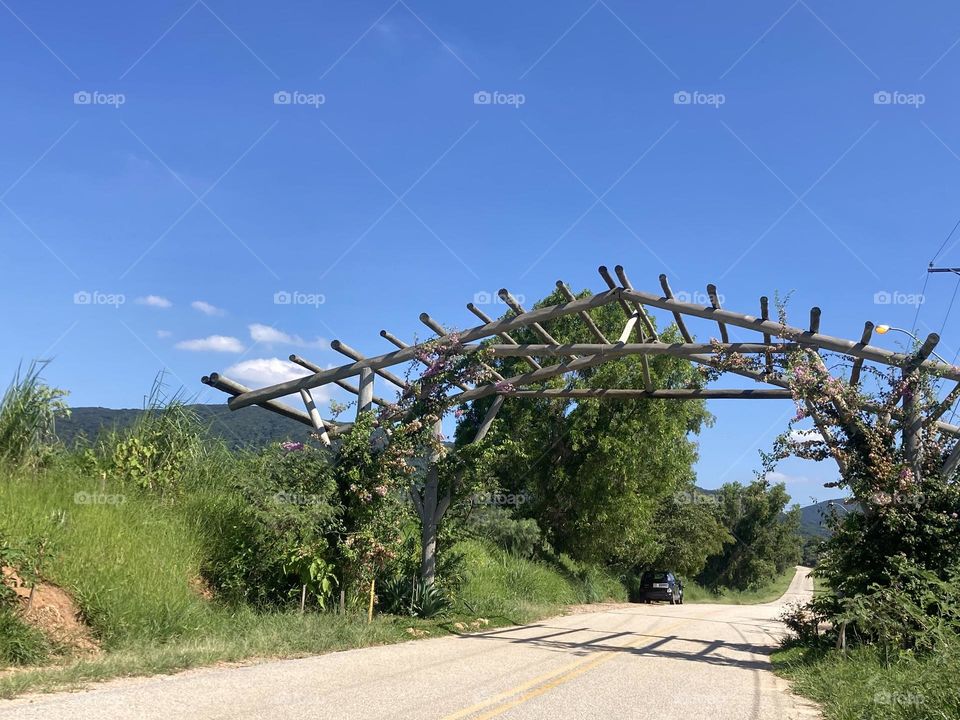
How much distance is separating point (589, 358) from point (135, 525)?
9.22m

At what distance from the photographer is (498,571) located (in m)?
22.1

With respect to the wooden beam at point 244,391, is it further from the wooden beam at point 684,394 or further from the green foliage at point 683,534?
the green foliage at point 683,534

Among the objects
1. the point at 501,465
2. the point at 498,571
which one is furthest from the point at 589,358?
the point at 501,465

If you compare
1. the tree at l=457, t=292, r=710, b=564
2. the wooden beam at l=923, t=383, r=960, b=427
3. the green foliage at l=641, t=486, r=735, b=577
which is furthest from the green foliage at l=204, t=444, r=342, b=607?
the green foliage at l=641, t=486, r=735, b=577

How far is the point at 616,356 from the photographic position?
15555 millimetres

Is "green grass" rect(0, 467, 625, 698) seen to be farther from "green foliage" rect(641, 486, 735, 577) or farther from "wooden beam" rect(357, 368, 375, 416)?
"green foliage" rect(641, 486, 735, 577)

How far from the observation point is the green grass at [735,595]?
49438 mm

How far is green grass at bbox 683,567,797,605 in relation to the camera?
49438mm

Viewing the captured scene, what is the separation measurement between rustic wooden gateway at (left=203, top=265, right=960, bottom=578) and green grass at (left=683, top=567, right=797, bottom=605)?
33.6m

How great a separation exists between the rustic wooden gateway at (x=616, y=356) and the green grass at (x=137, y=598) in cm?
290

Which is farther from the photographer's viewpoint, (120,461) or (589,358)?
(589,358)

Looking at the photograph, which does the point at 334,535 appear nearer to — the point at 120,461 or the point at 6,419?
the point at 120,461

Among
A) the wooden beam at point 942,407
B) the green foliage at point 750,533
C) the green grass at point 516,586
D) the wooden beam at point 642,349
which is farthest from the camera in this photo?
the green foliage at point 750,533

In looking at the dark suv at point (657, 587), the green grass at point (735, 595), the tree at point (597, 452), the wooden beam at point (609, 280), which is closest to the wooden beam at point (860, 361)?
the wooden beam at point (609, 280)
